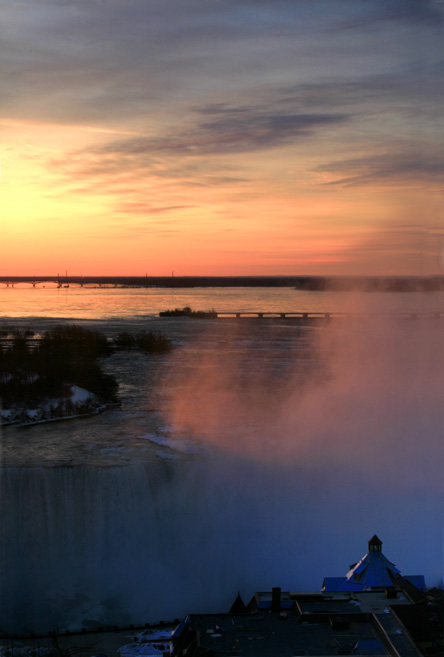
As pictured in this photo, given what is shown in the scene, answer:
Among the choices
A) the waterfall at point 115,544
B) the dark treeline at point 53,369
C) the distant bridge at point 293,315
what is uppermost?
the distant bridge at point 293,315

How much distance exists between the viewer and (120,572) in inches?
142

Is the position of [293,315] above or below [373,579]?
above

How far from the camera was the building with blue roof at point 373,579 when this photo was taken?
2.93m

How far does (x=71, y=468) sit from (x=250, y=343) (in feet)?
A: 21.0

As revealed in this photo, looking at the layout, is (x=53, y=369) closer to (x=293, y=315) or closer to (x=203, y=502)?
(x=203, y=502)

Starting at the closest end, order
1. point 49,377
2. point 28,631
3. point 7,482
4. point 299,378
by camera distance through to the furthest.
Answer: point 28,631, point 7,482, point 49,377, point 299,378

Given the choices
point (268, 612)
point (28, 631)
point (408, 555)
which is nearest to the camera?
point (268, 612)

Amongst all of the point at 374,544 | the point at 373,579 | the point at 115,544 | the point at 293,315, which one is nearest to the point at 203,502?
the point at 115,544

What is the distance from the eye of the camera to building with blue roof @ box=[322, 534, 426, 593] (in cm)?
293

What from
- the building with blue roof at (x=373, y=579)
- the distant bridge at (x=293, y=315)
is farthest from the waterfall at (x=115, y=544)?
the distant bridge at (x=293, y=315)

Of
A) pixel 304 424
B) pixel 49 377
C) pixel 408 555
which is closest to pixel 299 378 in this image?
pixel 304 424

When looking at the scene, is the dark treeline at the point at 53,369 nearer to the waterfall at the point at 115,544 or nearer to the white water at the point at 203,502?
the white water at the point at 203,502

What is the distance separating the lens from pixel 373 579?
3.00 metres

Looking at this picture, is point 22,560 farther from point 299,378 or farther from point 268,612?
point 299,378
